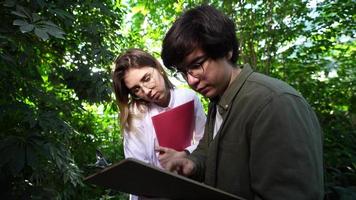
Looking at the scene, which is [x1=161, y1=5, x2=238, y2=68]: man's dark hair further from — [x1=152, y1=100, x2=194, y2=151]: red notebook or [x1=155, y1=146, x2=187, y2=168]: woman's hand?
[x1=152, y1=100, x2=194, y2=151]: red notebook

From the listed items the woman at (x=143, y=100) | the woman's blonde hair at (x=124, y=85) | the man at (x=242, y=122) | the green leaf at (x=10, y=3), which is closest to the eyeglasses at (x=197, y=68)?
the man at (x=242, y=122)

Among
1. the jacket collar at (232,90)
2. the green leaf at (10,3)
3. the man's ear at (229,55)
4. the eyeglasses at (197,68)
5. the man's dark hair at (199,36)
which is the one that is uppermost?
the green leaf at (10,3)

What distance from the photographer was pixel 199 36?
104 cm

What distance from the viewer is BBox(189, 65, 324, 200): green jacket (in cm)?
83

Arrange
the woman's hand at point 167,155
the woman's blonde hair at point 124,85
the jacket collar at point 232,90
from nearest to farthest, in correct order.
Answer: the jacket collar at point 232,90, the woman's hand at point 167,155, the woman's blonde hair at point 124,85

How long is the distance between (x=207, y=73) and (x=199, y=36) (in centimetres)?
10

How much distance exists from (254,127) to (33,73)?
167 centimetres

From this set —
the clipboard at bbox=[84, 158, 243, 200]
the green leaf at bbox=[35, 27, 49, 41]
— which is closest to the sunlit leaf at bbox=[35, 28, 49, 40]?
the green leaf at bbox=[35, 27, 49, 41]

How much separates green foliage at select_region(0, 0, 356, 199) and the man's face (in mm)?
721

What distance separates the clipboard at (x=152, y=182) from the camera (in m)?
0.82

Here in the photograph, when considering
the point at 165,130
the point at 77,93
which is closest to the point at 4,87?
the point at 77,93

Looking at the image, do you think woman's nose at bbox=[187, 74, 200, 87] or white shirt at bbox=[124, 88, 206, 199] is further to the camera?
white shirt at bbox=[124, 88, 206, 199]

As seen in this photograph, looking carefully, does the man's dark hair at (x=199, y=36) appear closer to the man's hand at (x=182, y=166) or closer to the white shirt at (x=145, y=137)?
the man's hand at (x=182, y=166)

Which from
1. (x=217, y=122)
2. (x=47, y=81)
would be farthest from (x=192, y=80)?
(x=47, y=81)
